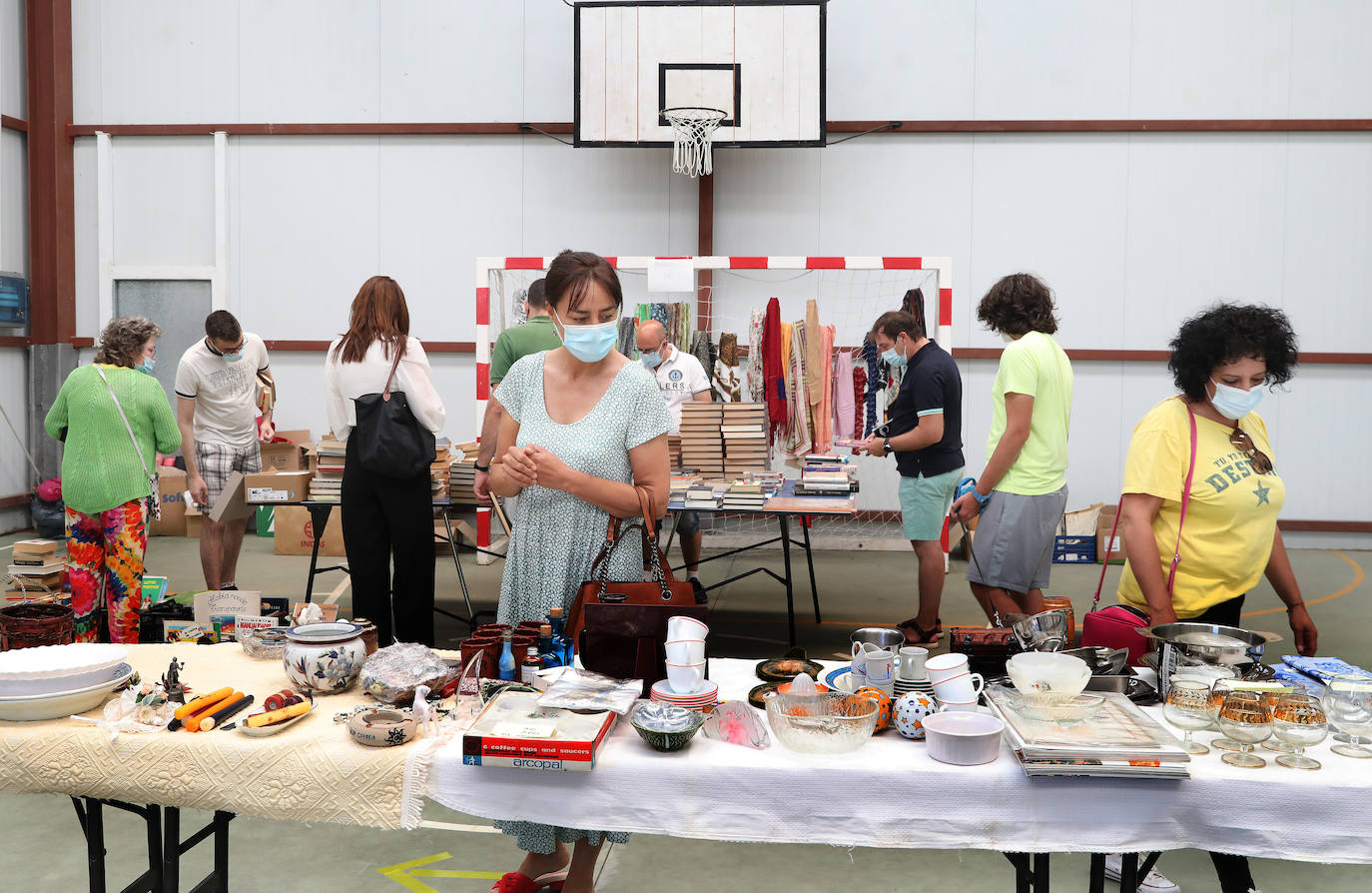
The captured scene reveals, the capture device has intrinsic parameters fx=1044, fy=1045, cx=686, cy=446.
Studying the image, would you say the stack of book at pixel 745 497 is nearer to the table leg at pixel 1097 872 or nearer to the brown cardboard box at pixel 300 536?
the table leg at pixel 1097 872

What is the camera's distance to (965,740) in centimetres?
168

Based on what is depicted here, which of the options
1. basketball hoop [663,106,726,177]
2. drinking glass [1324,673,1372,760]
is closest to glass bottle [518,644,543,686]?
drinking glass [1324,673,1372,760]

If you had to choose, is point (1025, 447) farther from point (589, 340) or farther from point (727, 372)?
point (727, 372)

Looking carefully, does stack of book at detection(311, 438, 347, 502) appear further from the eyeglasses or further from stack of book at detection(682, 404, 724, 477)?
the eyeglasses

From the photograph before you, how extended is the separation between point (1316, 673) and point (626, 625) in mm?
1399

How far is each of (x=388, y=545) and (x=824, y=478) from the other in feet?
6.72

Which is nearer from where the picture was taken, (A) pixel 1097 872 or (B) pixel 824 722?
(B) pixel 824 722

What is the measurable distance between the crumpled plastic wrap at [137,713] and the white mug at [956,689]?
54.5 inches

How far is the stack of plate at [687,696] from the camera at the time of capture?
1.86 m

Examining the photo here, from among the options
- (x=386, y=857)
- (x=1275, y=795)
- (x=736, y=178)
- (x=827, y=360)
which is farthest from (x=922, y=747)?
(x=736, y=178)

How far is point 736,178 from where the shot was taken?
8.31 meters

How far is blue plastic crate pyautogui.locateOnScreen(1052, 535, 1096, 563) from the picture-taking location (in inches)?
298

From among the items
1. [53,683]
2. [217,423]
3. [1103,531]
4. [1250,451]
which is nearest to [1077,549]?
[1103,531]

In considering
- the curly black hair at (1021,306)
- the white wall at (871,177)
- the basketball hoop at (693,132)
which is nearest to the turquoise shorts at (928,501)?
the curly black hair at (1021,306)
